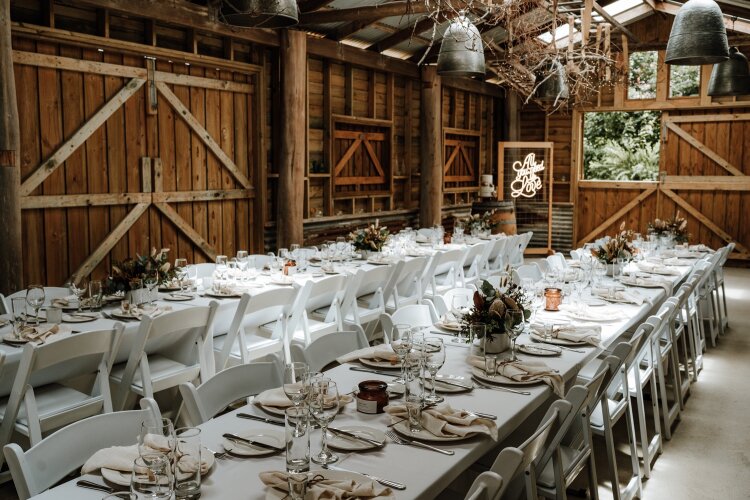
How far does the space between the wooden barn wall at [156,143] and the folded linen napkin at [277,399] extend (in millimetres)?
4885

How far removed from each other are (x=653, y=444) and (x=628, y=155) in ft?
39.8

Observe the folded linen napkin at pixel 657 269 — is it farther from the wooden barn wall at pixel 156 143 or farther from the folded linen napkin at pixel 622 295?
the wooden barn wall at pixel 156 143

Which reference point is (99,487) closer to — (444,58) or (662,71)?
(444,58)

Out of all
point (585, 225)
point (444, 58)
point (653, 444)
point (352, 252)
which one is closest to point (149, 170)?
point (352, 252)

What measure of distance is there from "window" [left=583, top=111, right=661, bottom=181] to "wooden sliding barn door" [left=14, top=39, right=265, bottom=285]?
9.13 m

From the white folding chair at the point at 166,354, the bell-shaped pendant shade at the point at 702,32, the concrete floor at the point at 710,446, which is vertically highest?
the bell-shaped pendant shade at the point at 702,32

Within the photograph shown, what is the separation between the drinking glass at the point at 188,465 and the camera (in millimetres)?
1999

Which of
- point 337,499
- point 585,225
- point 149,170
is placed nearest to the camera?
point 337,499

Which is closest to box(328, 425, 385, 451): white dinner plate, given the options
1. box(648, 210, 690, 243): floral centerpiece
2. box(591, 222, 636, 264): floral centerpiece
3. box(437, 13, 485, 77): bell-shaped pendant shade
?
box(437, 13, 485, 77): bell-shaped pendant shade

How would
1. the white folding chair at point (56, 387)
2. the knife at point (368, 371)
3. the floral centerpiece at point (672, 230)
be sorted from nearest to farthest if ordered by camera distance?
the knife at point (368, 371), the white folding chair at point (56, 387), the floral centerpiece at point (672, 230)

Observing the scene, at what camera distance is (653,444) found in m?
4.44

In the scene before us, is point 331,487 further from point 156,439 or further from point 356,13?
point 356,13

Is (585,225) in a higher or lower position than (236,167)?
lower

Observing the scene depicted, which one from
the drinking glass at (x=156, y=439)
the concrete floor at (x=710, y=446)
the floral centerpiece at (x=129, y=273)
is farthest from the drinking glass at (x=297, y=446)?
the floral centerpiece at (x=129, y=273)
